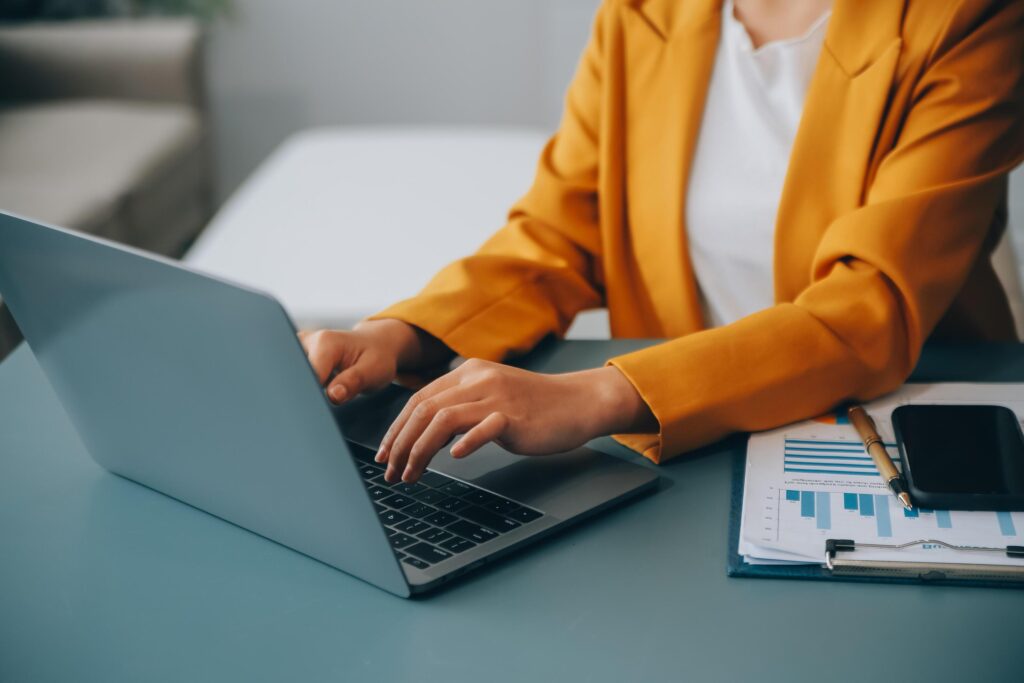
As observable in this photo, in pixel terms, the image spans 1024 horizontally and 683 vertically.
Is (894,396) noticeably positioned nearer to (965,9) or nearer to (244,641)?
(965,9)

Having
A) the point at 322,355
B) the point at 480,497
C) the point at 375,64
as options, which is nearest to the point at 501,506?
the point at 480,497

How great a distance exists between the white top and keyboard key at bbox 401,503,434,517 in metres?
0.56

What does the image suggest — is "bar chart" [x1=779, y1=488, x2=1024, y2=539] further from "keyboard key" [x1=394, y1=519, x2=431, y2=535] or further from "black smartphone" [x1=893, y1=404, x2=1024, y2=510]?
"keyboard key" [x1=394, y1=519, x2=431, y2=535]

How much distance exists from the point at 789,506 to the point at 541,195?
54 cm

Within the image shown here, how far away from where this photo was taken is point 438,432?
0.76 meters

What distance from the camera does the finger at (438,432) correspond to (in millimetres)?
749

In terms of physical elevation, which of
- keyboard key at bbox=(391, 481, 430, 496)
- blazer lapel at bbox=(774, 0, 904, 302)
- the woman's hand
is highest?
blazer lapel at bbox=(774, 0, 904, 302)

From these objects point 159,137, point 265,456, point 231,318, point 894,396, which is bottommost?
point 159,137

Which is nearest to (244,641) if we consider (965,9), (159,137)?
(965,9)

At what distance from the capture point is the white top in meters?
1.17

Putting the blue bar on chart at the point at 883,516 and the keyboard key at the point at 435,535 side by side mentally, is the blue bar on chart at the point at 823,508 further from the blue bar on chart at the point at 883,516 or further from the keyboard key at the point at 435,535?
the keyboard key at the point at 435,535

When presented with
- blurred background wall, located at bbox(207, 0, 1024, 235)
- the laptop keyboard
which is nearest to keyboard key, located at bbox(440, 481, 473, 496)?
the laptop keyboard

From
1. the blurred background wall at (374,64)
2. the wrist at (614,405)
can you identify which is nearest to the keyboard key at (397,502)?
the wrist at (614,405)

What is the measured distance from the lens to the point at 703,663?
610 millimetres
